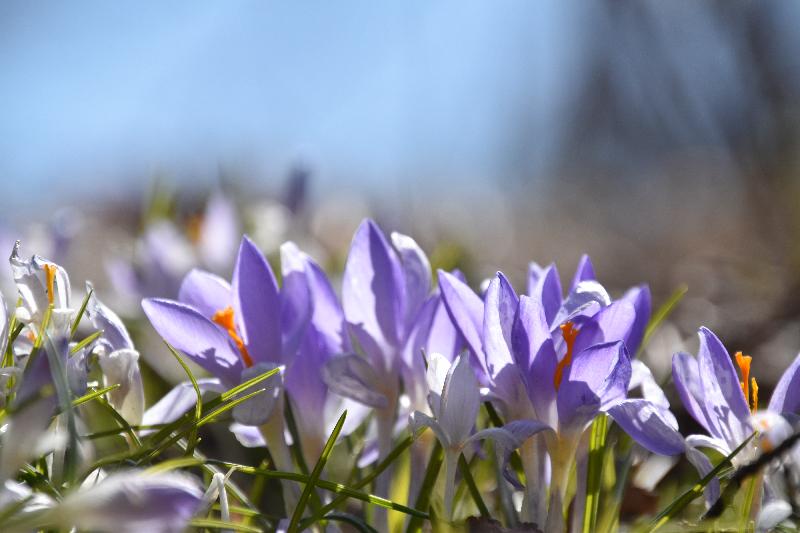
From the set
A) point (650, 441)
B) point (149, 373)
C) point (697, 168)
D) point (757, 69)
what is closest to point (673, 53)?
point (757, 69)

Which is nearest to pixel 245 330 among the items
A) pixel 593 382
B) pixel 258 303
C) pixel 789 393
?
pixel 258 303

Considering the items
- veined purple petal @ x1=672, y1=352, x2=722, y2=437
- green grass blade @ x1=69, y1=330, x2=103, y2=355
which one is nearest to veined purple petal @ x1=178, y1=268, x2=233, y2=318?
green grass blade @ x1=69, y1=330, x2=103, y2=355

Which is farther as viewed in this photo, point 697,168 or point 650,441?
point 697,168

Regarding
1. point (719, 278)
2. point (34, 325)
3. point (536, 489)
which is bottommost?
point (719, 278)

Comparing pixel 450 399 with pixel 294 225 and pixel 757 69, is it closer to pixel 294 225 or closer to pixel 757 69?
pixel 294 225

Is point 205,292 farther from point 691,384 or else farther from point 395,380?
point 691,384

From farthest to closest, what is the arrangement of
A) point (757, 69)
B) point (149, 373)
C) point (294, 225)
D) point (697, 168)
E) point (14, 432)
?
point (697, 168)
point (757, 69)
point (294, 225)
point (149, 373)
point (14, 432)
